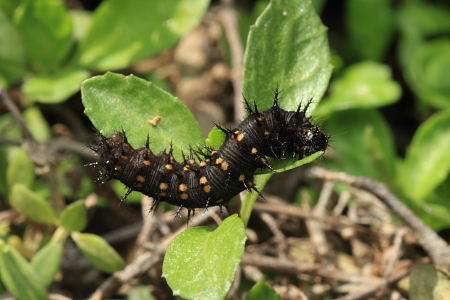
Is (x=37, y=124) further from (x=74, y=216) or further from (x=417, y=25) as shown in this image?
(x=417, y=25)

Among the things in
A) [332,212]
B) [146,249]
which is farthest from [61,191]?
[332,212]

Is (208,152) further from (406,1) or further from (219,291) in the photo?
(406,1)

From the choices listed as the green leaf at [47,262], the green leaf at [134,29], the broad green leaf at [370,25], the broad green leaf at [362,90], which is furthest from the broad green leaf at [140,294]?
the broad green leaf at [370,25]

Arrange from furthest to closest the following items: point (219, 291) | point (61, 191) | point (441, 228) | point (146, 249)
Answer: point (61, 191) < point (441, 228) < point (146, 249) < point (219, 291)

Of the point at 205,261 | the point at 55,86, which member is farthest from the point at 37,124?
the point at 205,261

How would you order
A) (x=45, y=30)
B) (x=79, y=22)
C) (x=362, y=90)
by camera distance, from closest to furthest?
(x=45, y=30) → (x=362, y=90) → (x=79, y=22)

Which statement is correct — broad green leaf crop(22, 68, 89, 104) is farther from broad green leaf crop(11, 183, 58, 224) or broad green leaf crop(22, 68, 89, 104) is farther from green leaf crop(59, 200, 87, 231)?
green leaf crop(59, 200, 87, 231)
